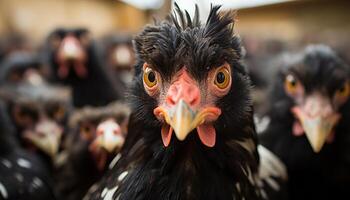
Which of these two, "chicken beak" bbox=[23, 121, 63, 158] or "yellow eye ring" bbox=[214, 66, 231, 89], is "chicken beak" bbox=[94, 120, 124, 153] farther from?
"yellow eye ring" bbox=[214, 66, 231, 89]

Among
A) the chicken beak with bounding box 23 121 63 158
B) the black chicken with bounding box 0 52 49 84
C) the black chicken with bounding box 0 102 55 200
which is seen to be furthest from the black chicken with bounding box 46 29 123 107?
the black chicken with bounding box 0 102 55 200

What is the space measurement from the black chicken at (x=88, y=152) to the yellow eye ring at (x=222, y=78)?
74 centimetres

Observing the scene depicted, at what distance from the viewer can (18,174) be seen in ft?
6.09

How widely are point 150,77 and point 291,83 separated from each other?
35.7 inches

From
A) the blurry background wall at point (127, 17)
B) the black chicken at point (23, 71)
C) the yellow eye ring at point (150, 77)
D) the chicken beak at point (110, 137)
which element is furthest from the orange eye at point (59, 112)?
the blurry background wall at point (127, 17)

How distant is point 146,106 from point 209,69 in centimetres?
21

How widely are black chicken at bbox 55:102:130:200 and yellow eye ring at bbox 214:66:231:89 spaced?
2.42ft

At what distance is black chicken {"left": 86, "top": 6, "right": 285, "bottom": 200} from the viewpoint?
120cm

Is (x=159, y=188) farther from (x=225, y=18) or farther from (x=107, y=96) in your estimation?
(x=107, y=96)

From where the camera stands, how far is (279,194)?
1867 mm

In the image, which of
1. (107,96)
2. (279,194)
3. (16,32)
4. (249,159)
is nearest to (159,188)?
(249,159)

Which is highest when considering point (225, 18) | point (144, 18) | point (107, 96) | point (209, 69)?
point (225, 18)

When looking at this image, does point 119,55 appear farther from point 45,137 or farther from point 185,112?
point 185,112

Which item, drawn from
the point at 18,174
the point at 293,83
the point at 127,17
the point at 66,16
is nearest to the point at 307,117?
the point at 293,83
